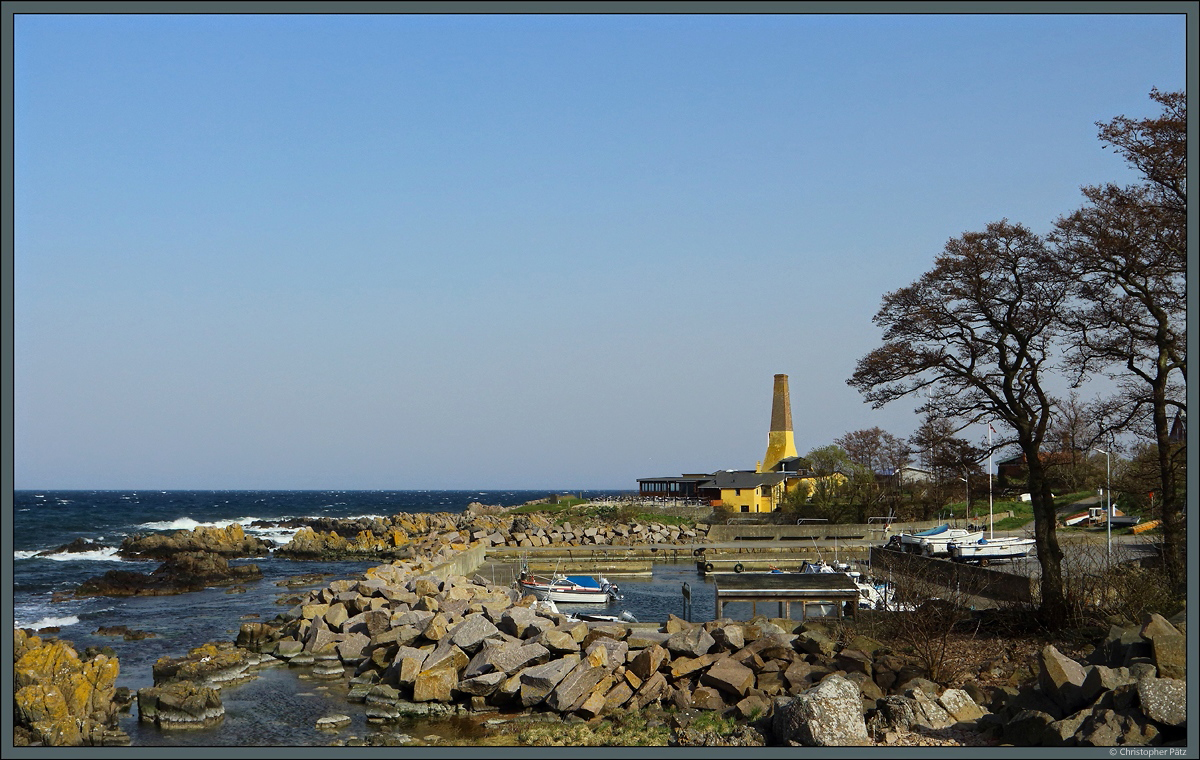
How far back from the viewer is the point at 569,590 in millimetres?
33344

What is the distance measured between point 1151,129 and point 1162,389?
430 centimetres

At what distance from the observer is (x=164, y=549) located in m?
58.3

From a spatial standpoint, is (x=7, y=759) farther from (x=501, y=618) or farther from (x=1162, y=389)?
(x=1162, y=389)

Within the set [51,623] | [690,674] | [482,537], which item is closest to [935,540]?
[482,537]

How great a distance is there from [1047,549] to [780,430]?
2435 inches

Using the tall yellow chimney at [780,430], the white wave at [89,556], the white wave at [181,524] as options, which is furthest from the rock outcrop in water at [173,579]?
the tall yellow chimney at [780,430]

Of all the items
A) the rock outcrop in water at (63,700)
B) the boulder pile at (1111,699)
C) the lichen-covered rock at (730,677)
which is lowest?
the rock outcrop in water at (63,700)

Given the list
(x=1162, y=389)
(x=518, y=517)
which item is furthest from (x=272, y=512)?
Answer: (x=1162, y=389)

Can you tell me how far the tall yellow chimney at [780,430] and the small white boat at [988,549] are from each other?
41.4 metres

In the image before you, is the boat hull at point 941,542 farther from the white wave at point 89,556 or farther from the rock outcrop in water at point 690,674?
the white wave at point 89,556

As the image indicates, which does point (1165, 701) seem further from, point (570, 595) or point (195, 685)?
→ point (570, 595)

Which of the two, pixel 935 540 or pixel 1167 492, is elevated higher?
pixel 1167 492

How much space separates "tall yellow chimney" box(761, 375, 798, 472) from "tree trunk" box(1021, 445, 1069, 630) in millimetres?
60256

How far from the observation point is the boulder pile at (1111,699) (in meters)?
8.06
